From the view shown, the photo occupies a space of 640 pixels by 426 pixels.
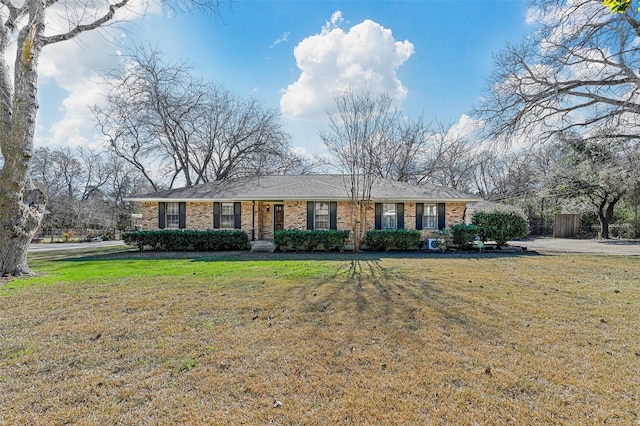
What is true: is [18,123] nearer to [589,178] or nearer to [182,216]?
[182,216]

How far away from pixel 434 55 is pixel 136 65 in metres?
17.7

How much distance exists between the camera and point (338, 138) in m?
12.6

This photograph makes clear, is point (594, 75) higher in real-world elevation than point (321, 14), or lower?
lower

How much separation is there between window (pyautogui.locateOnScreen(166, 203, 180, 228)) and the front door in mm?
4824

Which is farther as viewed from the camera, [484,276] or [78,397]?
[484,276]

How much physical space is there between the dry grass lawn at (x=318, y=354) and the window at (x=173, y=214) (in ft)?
29.7

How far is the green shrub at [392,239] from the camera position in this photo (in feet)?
44.0

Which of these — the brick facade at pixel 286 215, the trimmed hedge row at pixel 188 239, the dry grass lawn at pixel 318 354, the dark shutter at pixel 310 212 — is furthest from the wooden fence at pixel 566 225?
the trimmed hedge row at pixel 188 239

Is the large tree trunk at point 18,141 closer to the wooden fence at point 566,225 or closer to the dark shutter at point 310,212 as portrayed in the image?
the dark shutter at point 310,212

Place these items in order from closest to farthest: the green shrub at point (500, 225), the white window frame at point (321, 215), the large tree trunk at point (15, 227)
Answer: the large tree trunk at point (15, 227), the green shrub at point (500, 225), the white window frame at point (321, 215)

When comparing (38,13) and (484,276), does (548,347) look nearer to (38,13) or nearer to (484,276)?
(484,276)

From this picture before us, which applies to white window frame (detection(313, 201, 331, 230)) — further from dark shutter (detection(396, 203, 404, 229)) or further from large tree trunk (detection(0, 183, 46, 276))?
large tree trunk (detection(0, 183, 46, 276))

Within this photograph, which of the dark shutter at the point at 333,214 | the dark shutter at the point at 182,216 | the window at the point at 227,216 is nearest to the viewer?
the dark shutter at the point at 333,214

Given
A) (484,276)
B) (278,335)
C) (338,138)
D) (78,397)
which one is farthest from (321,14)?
(78,397)
